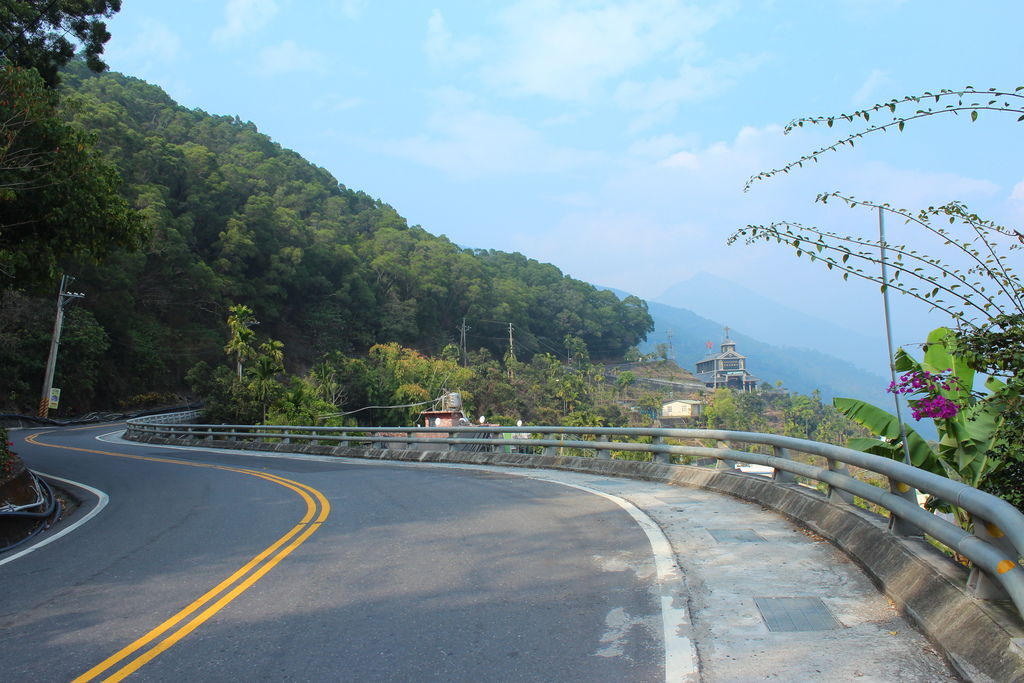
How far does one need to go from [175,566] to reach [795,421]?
5013 inches

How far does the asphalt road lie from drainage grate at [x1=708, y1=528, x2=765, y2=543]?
81 centimetres

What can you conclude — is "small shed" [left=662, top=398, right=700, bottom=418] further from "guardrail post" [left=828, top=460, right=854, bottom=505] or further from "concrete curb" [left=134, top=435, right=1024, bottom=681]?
"guardrail post" [left=828, top=460, right=854, bottom=505]

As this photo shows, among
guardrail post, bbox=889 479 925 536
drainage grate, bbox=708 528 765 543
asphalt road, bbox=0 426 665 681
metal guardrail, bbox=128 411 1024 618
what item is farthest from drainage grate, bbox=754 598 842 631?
drainage grate, bbox=708 528 765 543

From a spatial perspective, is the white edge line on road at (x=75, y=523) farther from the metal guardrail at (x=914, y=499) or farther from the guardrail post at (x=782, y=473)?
the guardrail post at (x=782, y=473)

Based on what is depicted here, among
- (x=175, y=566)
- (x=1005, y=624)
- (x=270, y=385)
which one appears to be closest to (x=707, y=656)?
(x=1005, y=624)

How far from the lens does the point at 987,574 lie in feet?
14.7

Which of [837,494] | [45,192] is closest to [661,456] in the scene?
[837,494]

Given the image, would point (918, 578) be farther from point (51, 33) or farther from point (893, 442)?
point (51, 33)

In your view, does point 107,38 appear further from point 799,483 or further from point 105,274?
point 105,274

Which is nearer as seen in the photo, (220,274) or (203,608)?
(203,608)

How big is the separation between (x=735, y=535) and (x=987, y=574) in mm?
3798

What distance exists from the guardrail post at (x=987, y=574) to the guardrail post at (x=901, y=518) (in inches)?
56.3

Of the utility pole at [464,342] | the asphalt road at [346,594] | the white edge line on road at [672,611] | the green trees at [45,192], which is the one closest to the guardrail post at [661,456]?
the asphalt road at [346,594]

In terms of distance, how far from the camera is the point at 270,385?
59.3 meters
